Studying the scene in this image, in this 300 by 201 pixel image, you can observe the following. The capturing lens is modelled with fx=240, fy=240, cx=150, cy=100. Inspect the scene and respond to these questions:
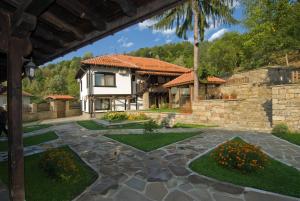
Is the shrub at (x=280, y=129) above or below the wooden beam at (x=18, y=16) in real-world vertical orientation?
below

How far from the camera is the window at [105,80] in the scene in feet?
88.4

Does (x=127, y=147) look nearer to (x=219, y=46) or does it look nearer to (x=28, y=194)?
(x=28, y=194)

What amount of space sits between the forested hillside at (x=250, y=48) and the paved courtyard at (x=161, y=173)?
5.23 metres

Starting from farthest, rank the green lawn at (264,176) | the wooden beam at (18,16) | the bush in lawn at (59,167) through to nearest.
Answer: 1. the bush in lawn at (59,167)
2. the green lawn at (264,176)
3. the wooden beam at (18,16)

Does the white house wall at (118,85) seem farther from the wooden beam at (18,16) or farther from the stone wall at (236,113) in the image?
the wooden beam at (18,16)

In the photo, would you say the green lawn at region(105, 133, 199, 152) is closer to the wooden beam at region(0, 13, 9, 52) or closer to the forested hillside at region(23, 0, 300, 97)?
the forested hillside at region(23, 0, 300, 97)

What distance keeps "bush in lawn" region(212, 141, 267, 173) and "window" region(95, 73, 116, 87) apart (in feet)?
70.5

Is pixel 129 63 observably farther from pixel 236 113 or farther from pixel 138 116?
pixel 236 113

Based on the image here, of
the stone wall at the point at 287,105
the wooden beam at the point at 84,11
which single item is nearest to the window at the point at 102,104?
the stone wall at the point at 287,105

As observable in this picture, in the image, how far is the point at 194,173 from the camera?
665 cm

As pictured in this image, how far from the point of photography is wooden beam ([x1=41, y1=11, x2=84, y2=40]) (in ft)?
14.4

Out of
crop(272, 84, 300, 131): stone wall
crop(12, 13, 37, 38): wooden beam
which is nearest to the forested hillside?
crop(272, 84, 300, 131): stone wall

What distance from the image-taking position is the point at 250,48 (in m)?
26.3

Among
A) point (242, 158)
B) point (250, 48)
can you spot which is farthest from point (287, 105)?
point (250, 48)
